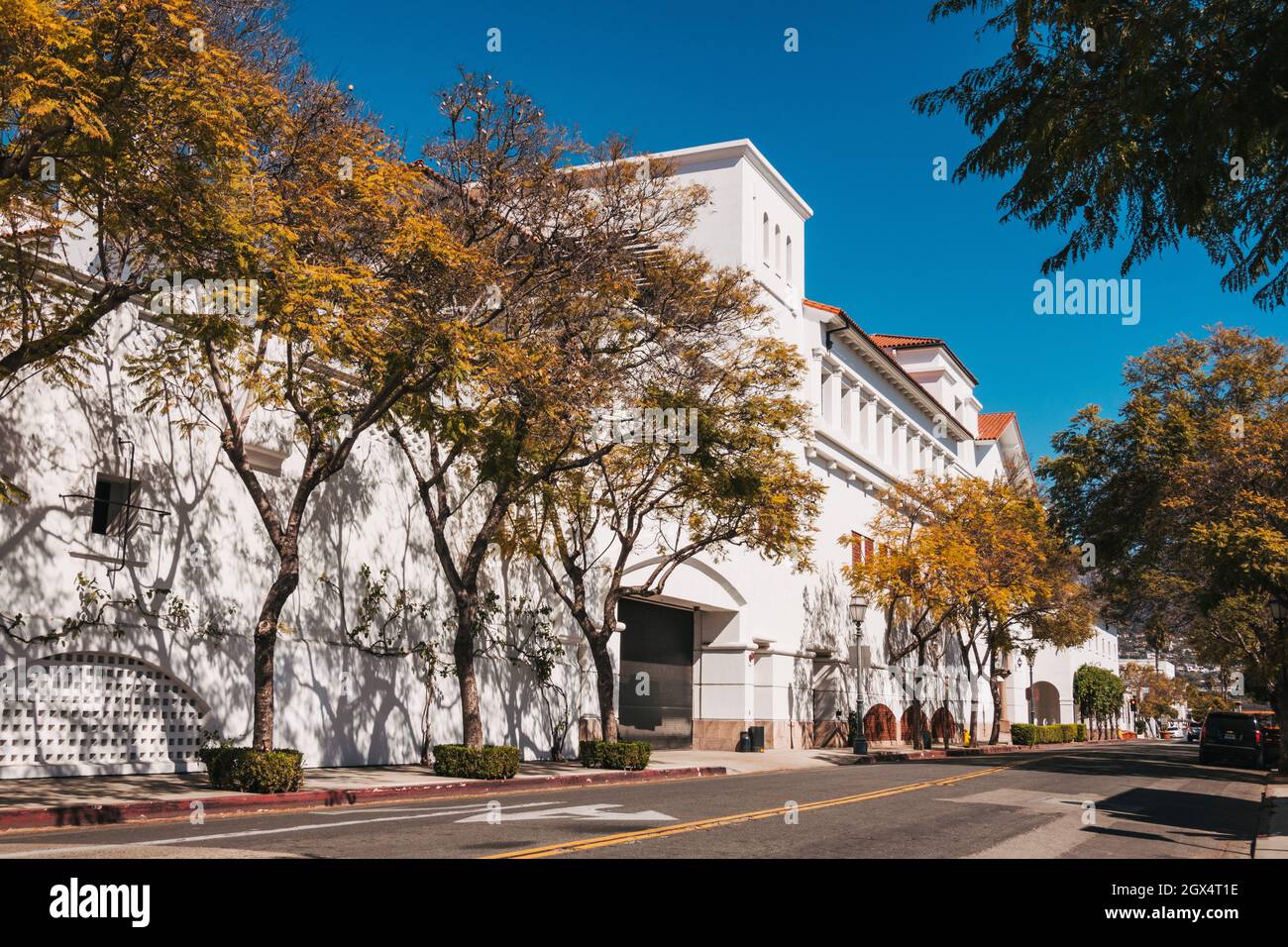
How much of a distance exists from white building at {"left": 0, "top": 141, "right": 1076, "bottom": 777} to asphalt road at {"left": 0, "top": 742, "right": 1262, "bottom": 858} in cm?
496

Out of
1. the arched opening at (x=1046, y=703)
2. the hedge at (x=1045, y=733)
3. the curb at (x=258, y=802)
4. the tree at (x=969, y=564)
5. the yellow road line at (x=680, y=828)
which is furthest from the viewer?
the arched opening at (x=1046, y=703)

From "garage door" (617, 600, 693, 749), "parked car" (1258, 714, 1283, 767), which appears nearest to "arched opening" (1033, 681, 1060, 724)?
"parked car" (1258, 714, 1283, 767)

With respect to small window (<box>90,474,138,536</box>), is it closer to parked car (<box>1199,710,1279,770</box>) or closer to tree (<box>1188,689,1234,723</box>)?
parked car (<box>1199,710,1279,770</box>)

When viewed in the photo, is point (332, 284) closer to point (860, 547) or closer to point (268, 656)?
point (268, 656)

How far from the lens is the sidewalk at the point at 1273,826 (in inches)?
444

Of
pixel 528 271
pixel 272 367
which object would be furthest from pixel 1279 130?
pixel 272 367

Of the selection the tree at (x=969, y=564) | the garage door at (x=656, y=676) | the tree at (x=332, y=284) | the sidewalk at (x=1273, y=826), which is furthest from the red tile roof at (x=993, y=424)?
the tree at (x=332, y=284)

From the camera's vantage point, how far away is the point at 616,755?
2388cm

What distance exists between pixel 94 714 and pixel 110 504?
10.4 ft

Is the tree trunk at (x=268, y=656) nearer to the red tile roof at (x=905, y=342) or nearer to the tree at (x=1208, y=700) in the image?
the red tile roof at (x=905, y=342)

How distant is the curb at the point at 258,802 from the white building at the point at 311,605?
Answer: 12.8 feet

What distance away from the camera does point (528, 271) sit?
1931 centimetres

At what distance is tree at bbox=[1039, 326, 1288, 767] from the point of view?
93.6 ft

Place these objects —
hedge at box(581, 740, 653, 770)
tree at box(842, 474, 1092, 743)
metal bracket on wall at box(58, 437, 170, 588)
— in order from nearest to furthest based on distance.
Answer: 1. metal bracket on wall at box(58, 437, 170, 588)
2. hedge at box(581, 740, 653, 770)
3. tree at box(842, 474, 1092, 743)
